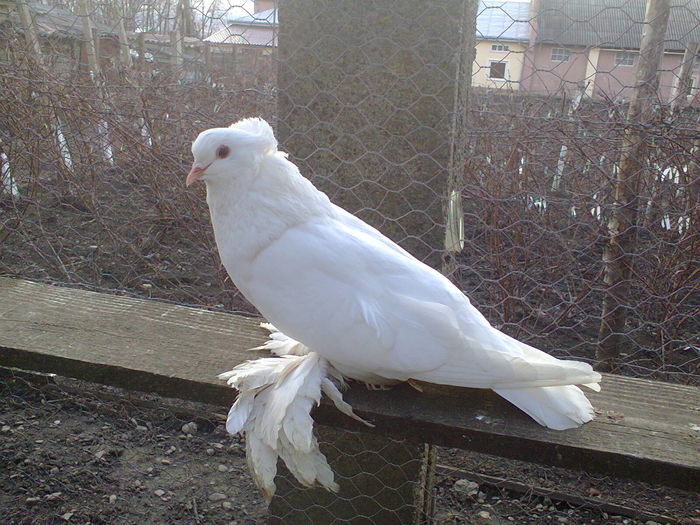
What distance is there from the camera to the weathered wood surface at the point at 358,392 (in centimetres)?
92

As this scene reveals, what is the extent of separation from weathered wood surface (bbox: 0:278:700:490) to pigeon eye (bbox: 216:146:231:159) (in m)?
0.43

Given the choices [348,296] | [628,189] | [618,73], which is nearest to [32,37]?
[348,296]

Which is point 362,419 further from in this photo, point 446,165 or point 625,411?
point 446,165

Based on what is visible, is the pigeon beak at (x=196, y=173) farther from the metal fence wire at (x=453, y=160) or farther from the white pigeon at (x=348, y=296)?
the metal fence wire at (x=453, y=160)

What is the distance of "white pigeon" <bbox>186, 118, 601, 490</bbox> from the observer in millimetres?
937

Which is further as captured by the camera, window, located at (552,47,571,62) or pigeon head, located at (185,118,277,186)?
window, located at (552,47,571,62)

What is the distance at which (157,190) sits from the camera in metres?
2.50

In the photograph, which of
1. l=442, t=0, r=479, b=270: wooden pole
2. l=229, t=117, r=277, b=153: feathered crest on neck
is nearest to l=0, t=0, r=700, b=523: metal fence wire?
l=442, t=0, r=479, b=270: wooden pole

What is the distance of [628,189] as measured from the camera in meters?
1.86

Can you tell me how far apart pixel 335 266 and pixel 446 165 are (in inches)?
18.3

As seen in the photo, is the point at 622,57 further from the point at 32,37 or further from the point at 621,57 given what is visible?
the point at 32,37

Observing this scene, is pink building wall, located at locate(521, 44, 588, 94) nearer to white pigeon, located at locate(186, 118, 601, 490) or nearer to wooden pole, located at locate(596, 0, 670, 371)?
wooden pole, located at locate(596, 0, 670, 371)

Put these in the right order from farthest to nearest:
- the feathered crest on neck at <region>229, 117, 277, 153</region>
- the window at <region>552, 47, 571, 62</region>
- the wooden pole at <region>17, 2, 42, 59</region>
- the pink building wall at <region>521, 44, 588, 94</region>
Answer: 1. the wooden pole at <region>17, 2, 42, 59</region>
2. the window at <region>552, 47, 571, 62</region>
3. the pink building wall at <region>521, 44, 588, 94</region>
4. the feathered crest on neck at <region>229, 117, 277, 153</region>

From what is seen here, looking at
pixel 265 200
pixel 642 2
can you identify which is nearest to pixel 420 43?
pixel 265 200
